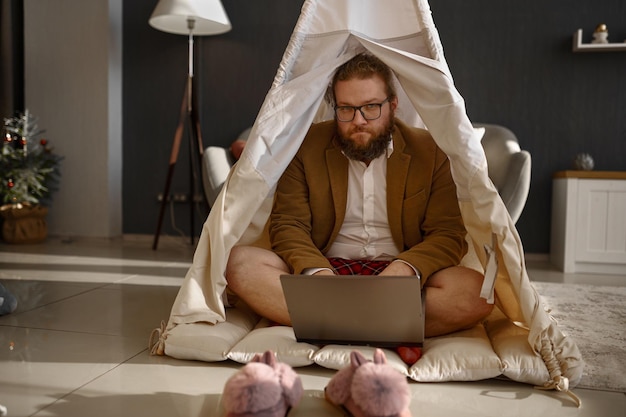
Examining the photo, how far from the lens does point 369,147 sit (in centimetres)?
185

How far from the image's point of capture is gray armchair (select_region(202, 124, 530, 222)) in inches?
106

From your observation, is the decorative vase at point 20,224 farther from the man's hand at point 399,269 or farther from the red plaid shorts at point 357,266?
the man's hand at point 399,269

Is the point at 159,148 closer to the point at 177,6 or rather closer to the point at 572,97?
the point at 177,6

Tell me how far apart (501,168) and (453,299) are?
145 cm

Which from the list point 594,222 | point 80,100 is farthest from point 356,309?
point 80,100

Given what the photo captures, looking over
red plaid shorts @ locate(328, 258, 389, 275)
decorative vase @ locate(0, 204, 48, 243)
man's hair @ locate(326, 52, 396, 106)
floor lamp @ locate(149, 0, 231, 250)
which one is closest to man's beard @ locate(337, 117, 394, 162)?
man's hair @ locate(326, 52, 396, 106)

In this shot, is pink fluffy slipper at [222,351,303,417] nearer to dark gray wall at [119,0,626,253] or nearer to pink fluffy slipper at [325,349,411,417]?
pink fluffy slipper at [325,349,411,417]

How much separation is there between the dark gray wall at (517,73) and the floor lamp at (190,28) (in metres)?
0.18

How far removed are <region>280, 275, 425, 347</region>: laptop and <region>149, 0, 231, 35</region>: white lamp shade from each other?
2684 mm

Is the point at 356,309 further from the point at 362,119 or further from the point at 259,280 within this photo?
the point at 362,119

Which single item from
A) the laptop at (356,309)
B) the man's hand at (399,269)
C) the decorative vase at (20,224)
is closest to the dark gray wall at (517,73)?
the decorative vase at (20,224)

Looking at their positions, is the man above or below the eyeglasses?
below

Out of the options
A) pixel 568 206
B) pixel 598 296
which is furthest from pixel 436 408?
pixel 568 206

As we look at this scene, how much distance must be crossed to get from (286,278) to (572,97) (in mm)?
3071
